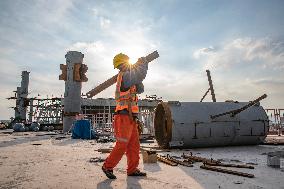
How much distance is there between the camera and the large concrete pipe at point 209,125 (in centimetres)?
789

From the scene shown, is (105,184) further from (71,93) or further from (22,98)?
(22,98)

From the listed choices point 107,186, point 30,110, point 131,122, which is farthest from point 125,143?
point 30,110

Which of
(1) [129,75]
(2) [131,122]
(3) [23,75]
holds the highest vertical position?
(3) [23,75]

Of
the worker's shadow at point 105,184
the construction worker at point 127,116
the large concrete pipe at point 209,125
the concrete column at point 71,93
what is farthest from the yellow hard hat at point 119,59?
the concrete column at point 71,93

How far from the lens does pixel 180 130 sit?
7.87 meters

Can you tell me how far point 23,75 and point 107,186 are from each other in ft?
102

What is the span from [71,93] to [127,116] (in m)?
13.8

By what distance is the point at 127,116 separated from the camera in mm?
4410

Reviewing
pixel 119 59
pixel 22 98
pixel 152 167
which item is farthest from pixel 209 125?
pixel 22 98

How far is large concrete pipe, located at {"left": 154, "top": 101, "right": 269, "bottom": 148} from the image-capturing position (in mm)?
7895

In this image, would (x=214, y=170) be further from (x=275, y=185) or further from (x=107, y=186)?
(x=107, y=186)

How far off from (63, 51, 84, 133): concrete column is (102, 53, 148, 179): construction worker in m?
13.3

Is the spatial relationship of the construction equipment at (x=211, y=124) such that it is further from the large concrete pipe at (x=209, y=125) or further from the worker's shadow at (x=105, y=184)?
the worker's shadow at (x=105, y=184)

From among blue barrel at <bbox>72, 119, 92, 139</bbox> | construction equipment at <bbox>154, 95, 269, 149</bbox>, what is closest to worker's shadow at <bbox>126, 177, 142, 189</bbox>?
construction equipment at <bbox>154, 95, 269, 149</bbox>
